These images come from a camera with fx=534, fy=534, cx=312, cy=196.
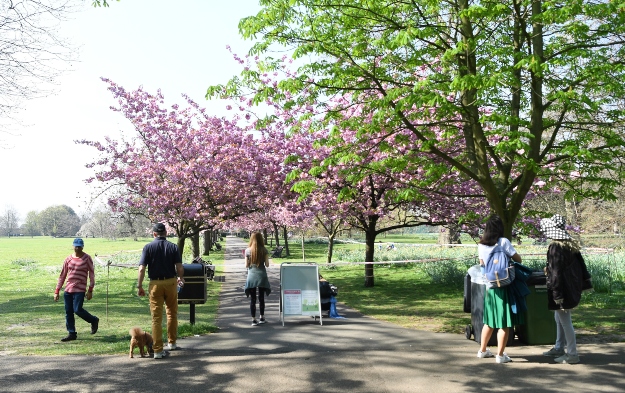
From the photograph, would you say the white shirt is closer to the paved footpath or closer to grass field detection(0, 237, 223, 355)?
the paved footpath

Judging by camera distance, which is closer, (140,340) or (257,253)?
(140,340)

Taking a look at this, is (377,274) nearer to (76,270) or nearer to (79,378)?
(76,270)

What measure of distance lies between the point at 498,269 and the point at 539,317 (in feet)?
4.59

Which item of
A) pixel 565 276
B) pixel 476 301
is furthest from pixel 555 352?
pixel 476 301

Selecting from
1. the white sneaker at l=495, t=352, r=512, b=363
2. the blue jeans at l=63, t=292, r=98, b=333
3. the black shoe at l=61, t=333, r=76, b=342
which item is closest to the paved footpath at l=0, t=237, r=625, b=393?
the white sneaker at l=495, t=352, r=512, b=363

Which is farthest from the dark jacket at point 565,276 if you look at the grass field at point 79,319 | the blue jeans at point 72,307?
the blue jeans at point 72,307

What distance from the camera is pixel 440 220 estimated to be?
62.1 feet

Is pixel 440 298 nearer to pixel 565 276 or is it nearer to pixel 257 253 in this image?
pixel 257 253

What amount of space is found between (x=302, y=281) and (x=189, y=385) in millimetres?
4940

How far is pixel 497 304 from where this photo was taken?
22.5ft

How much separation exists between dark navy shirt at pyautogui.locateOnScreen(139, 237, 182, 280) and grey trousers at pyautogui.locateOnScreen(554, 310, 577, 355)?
5.20 m

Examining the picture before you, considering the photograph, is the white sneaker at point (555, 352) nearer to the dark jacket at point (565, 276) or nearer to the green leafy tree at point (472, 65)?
the dark jacket at point (565, 276)

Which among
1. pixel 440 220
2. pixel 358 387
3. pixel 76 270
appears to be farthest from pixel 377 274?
pixel 358 387

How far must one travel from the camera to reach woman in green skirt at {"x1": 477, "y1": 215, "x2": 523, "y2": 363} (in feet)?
22.2
